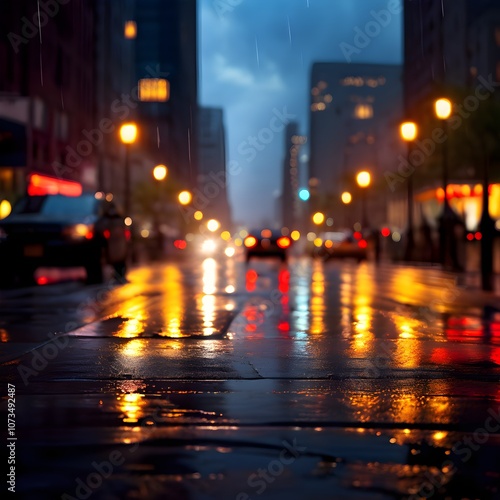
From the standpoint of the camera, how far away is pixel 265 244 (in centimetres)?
4569

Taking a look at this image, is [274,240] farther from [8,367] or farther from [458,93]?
[8,367]

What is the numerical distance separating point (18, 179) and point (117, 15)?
41967 mm

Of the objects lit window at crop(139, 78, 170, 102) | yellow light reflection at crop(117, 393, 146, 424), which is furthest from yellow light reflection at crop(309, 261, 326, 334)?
lit window at crop(139, 78, 170, 102)

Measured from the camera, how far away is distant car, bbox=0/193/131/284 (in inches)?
770

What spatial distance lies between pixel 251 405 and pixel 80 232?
1430 centimetres

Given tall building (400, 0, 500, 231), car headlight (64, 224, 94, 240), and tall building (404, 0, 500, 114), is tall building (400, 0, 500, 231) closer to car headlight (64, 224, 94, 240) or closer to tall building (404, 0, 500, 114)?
tall building (404, 0, 500, 114)

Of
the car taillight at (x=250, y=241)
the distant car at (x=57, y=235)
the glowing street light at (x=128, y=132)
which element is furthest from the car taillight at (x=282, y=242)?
the distant car at (x=57, y=235)

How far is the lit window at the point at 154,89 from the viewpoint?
170m

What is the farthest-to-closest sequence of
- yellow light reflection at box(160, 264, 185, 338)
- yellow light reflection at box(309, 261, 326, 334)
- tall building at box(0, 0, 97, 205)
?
tall building at box(0, 0, 97, 205), yellow light reflection at box(309, 261, 326, 334), yellow light reflection at box(160, 264, 185, 338)

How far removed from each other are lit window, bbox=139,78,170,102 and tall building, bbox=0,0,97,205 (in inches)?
3892

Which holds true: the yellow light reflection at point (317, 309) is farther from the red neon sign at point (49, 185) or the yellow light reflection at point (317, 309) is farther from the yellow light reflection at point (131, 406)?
the red neon sign at point (49, 185)

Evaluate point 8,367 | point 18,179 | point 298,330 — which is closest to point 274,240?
point 18,179

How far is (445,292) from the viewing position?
828 inches

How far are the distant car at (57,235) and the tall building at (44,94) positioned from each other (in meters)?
28.4
